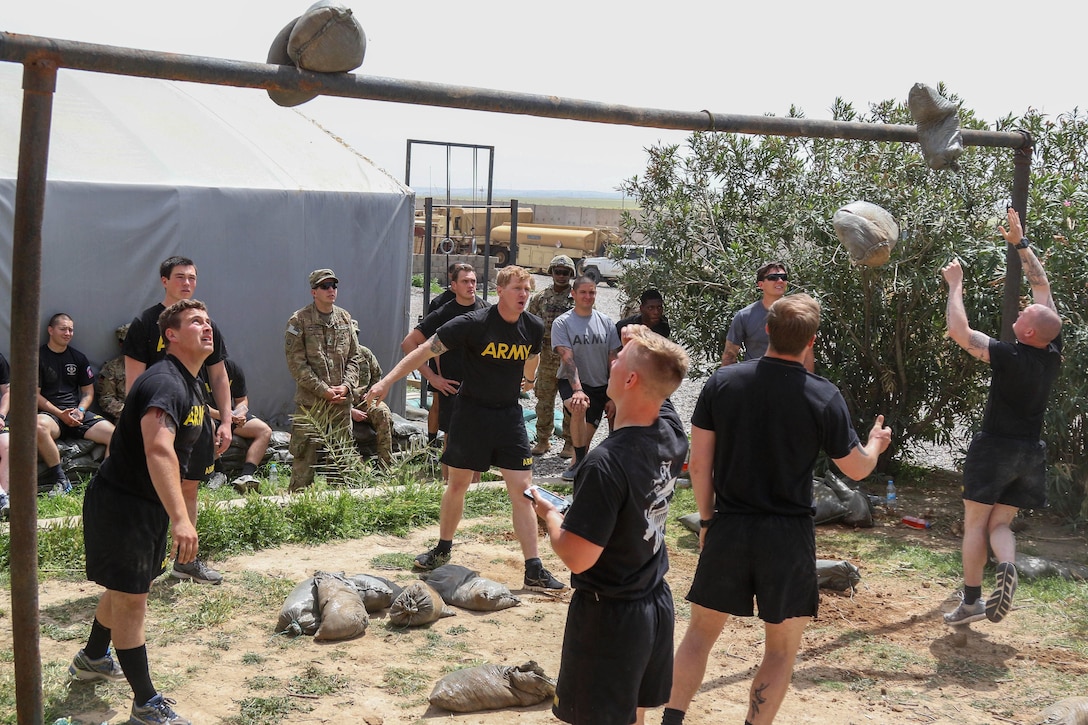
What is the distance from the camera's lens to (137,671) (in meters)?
4.23

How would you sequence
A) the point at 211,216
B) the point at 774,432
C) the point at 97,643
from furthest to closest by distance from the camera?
the point at 211,216, the point at 97,643, the point at 774,432

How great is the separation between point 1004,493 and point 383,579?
3.56 meters

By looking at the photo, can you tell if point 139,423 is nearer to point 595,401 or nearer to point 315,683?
point 315,683

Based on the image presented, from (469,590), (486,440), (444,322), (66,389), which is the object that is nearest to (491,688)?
(469,590)

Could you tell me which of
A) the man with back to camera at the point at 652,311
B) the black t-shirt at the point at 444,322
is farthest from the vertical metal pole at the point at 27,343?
the man with back to camera at the point at 652,311

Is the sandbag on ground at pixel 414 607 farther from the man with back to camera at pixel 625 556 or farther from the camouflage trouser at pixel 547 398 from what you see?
the camouflage trouser at pixel 547 398

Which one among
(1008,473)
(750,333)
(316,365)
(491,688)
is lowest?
(491,688)

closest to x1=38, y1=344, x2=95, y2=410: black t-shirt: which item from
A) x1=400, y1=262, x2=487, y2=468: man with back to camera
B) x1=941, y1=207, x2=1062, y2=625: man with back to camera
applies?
x1=400, y1=262, x2=487, y2=468: man with back to camera

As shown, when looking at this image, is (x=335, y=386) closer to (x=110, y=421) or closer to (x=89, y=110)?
(x=110, y=421)

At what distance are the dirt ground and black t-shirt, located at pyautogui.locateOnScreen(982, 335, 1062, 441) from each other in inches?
45.5

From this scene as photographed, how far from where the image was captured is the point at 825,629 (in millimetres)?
5797

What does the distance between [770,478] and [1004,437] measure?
246 cm

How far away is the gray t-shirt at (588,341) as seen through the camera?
331 inches

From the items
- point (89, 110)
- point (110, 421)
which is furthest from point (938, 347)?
point (89, 110)
